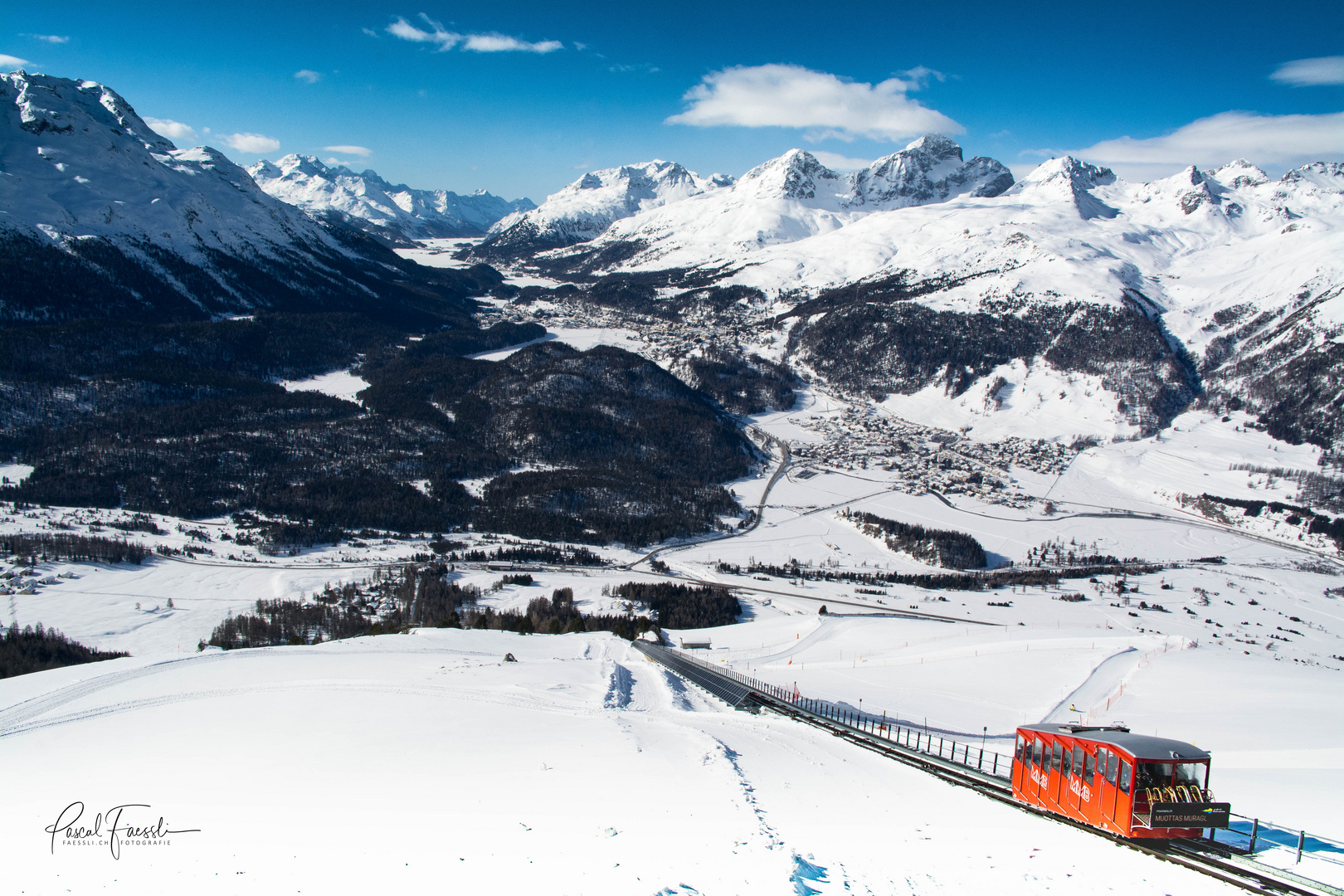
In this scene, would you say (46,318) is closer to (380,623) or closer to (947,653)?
(380,623)

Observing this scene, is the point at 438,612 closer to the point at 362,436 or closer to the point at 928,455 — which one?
the point at 362,436

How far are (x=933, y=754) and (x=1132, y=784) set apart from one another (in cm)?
1075

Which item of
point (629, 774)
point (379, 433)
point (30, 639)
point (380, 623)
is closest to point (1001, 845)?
point (629, 774)

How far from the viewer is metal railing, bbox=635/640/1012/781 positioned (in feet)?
84.7

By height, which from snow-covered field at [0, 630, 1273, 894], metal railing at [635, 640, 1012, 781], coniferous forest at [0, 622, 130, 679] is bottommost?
coniferous forest at [0, 622, 130, 679]

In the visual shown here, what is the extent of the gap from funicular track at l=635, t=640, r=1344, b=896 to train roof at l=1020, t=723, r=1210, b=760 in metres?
1.89

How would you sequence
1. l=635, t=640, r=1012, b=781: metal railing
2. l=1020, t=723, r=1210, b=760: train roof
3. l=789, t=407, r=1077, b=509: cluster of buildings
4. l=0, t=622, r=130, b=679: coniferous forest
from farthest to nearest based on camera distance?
l=789, t=407, r=1077, b=509: cluster of buildings < l=0, t=622, r=130, b=679: coniferous forest < l=635, t=640, r=1012, b=781: metal railing < l=1020, t=723, r=1210, b=760: train roof

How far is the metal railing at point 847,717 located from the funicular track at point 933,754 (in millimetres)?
43

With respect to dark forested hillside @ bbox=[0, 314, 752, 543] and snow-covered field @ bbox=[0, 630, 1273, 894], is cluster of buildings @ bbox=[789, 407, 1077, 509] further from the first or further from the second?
snow-covered field @ bbox=[0, 630, 1273, 894]

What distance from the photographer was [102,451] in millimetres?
115688

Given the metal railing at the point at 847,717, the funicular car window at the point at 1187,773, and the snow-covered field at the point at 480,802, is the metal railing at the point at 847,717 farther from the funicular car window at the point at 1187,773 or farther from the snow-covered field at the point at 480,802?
the funicular car window at the point at 1187,773

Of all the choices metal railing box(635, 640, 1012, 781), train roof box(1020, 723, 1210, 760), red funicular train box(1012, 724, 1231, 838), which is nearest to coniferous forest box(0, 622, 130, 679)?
metal railing box(635, 640, 1012, 781)

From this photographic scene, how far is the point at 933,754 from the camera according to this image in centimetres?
2545

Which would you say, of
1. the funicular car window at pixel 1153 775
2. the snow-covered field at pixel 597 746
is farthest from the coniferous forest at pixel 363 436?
the funicular car window at pixel 1153 775
